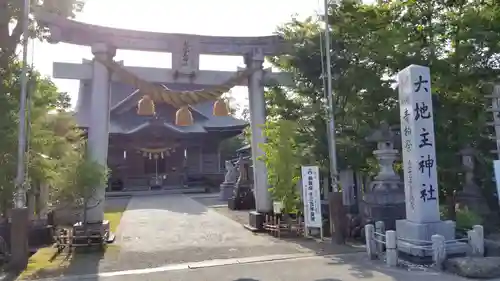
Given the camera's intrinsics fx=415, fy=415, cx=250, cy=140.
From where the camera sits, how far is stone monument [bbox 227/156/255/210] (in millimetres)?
19984

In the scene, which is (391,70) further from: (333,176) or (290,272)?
(290,272)

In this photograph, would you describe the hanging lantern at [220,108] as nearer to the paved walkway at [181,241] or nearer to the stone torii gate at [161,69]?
the stone torii gate at [161,69]

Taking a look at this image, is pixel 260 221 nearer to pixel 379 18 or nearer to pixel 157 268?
pixel 157 268

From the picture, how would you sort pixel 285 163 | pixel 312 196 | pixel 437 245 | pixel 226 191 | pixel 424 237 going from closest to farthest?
pixel 437 245, pixel 424 237, pixel 312 196, pixel 285 163, pixel 226 191

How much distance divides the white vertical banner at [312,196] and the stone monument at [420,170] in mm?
2720

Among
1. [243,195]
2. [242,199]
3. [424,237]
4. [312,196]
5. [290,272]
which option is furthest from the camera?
[243,195]

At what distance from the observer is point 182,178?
33.2m

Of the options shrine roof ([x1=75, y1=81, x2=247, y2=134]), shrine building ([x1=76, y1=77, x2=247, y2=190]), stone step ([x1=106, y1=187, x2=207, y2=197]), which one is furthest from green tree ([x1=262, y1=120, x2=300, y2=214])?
shrine building ([x1=76, y1=77, x2=247, y2=190])

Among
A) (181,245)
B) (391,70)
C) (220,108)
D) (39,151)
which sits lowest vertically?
(181,245)

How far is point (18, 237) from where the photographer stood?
7805 mm

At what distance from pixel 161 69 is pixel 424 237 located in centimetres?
827

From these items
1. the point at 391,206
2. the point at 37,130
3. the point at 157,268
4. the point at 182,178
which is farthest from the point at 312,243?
the point at 182,178

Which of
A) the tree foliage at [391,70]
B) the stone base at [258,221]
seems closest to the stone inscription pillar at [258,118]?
the stone base at [258,221]

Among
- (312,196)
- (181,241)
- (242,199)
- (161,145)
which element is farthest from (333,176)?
(161,145)
